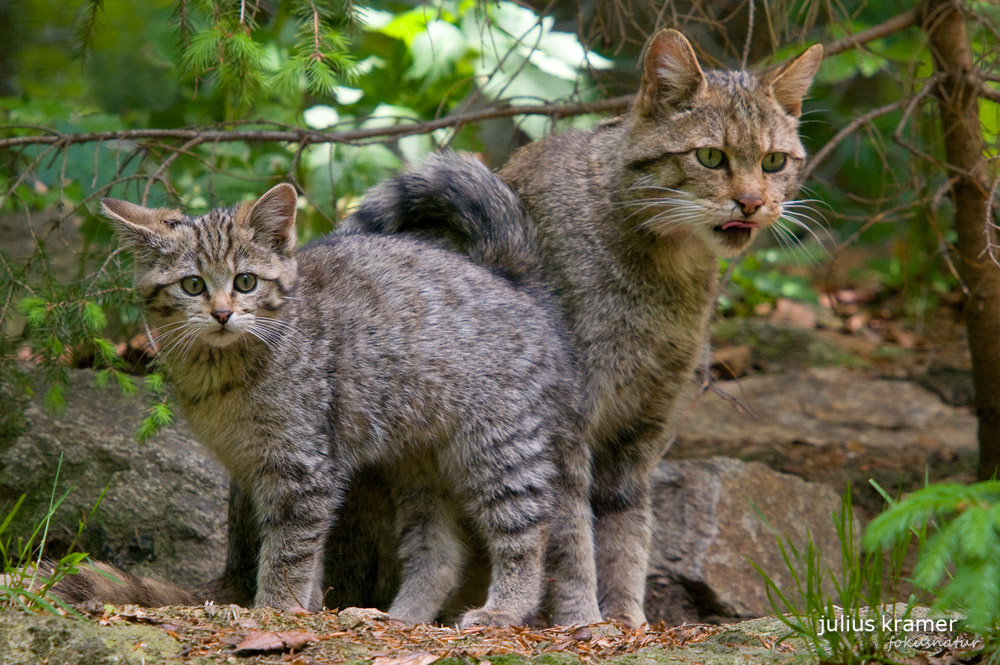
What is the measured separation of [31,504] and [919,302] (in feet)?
23.4

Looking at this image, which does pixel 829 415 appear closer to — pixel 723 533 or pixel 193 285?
pixel 723 533

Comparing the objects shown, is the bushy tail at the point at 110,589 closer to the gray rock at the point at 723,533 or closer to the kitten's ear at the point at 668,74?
the gray rock at the point at 723,533

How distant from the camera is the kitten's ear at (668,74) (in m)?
3.95

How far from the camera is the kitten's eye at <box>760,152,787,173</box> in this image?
13.2ft

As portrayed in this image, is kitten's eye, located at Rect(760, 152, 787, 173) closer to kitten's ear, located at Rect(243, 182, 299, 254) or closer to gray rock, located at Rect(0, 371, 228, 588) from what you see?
kitten's ear, located at Rect(243, 182, 299, 254)

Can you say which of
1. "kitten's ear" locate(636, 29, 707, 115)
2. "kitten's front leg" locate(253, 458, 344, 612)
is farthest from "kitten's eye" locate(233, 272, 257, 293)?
"kitten's ear" locate(636, 29, 707, 115)

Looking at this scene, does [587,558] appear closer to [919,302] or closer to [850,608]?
[850,608]


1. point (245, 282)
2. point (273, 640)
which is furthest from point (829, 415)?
point (273, 640)

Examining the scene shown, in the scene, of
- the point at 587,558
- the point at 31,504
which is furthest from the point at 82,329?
the point at 587,558

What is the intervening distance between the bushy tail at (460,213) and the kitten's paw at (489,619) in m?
1.43

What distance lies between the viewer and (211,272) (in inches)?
141

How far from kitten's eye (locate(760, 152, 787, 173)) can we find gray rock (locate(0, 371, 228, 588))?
2.99 meters

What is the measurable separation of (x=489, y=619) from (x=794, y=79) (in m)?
2.70

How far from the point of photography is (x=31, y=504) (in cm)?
435
